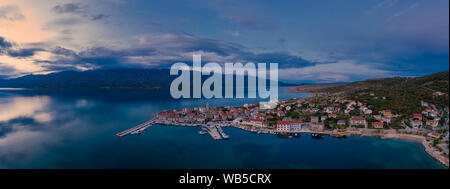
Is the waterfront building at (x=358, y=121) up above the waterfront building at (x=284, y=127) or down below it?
above

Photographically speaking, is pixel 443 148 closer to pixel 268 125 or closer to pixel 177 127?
pixel 268 125

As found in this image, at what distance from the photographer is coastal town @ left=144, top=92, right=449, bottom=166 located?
42.0 feet

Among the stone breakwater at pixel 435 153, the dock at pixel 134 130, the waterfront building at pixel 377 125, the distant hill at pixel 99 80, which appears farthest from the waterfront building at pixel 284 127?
the distant hill at pixel 99 80

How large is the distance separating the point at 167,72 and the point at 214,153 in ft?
379

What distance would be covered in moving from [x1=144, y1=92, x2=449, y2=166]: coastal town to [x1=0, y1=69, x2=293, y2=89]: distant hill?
223 ft

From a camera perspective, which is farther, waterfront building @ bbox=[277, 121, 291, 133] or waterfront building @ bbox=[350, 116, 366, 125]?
waterfront building @ bbox=[277, 121, 291, 133]

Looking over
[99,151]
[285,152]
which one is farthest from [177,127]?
[285,152]

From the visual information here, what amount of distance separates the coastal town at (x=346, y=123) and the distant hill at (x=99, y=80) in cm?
6803

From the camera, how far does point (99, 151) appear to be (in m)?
12.0

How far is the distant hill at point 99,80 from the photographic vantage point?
277ft

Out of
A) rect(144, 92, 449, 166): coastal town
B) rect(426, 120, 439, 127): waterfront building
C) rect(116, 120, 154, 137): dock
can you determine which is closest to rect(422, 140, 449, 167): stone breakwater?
rect(144, 92, 449, 166): coastal town

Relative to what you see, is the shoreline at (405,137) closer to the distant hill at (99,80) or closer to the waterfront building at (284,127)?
the waterfront building at (284,127)

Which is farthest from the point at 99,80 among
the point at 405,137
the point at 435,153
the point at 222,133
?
the point at 435,153

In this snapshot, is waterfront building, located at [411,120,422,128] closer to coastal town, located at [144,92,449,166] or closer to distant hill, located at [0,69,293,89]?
coastal town, located at [144,92,449,166]
